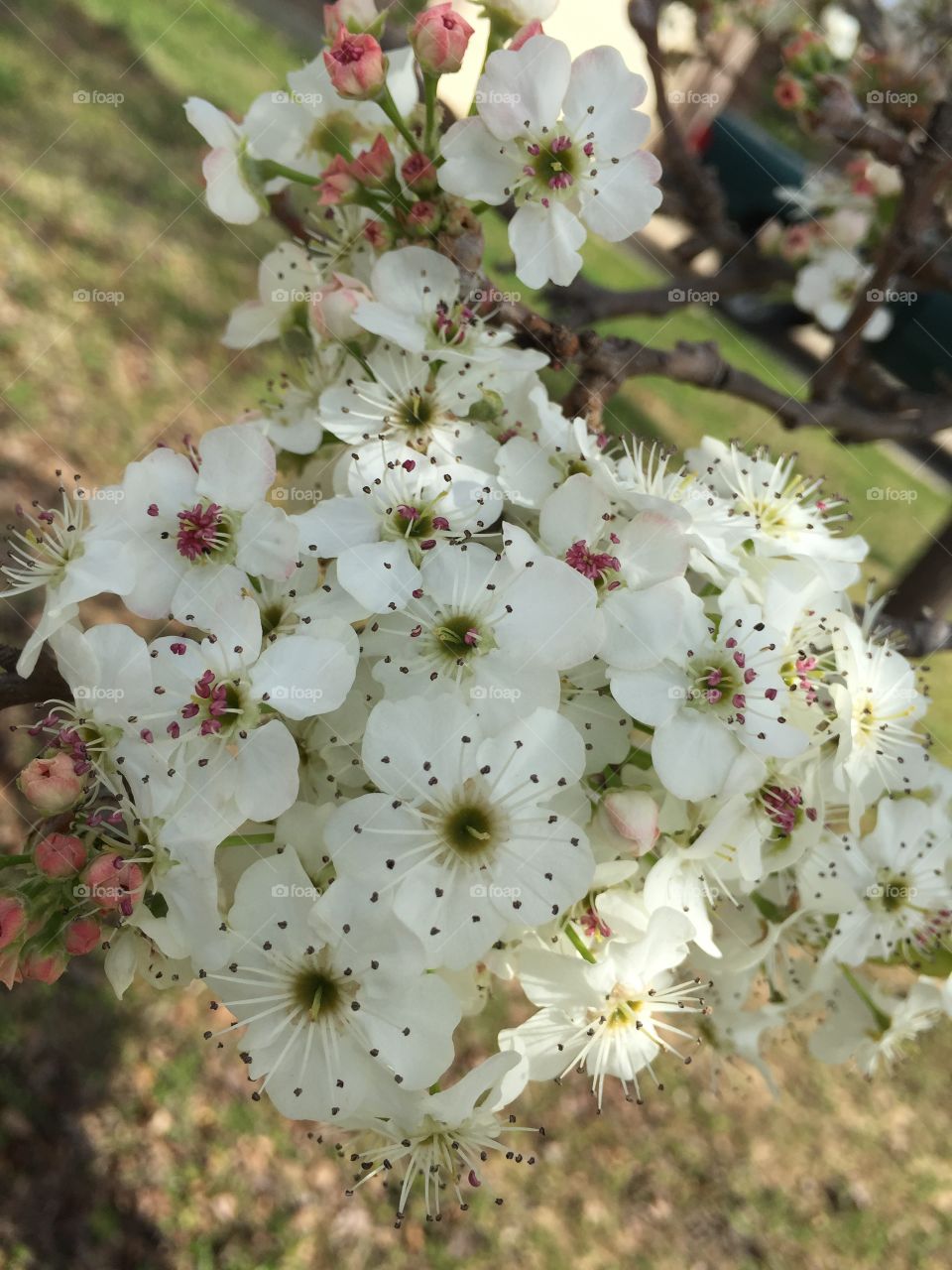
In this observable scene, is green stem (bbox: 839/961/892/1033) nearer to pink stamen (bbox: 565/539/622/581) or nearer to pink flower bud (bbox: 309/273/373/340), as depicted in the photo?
pink stamen (bbox: 565/539/622/581)

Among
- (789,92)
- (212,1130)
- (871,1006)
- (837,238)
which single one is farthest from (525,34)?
(212,1130)

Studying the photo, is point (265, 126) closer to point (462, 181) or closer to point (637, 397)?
point (462, 181)

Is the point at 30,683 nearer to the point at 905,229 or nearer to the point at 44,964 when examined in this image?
the point at 44,964

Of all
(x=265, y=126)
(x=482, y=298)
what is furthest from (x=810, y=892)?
(x=265, y=126)

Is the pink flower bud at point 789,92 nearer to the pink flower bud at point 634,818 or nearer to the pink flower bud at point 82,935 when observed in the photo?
the pink flower bud at point 634,818

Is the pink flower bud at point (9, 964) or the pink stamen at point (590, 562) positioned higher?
the pink stamen at point (590, 562)

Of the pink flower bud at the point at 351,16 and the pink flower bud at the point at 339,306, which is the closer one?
A: the pink flower bud at the point at 339,306

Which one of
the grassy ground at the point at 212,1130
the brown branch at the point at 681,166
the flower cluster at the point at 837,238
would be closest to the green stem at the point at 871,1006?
the grassy ground at the point at 212,1130
